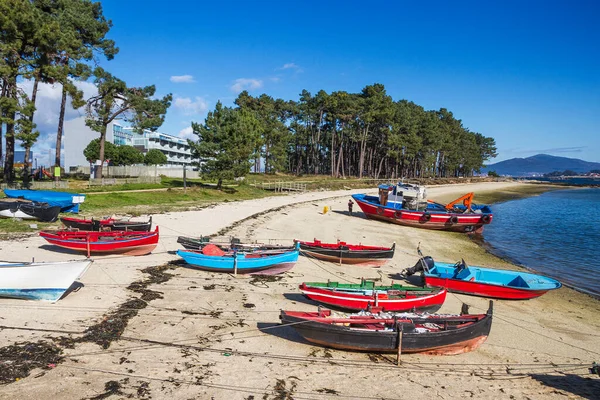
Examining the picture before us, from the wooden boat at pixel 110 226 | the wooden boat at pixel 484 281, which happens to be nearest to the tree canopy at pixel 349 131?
the wooden boat at pixel 110 226

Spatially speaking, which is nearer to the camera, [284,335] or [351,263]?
[284,335]

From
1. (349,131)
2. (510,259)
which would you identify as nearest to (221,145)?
(510,259)

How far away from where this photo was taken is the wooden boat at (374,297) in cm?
1284

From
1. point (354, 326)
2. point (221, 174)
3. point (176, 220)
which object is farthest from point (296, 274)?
point (221, 174)

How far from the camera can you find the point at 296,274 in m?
18.0

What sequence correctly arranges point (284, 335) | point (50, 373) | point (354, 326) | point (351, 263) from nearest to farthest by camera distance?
point (50, 373), point (354, 326), point (284, 335), point (351, 263)

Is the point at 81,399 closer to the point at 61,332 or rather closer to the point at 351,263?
the point at 61,332

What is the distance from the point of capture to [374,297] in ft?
42.0

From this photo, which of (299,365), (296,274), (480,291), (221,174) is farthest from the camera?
(221,174)

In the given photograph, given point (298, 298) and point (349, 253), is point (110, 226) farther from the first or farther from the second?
point (349, 253)

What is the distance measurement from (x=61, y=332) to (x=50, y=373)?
7.26 ft

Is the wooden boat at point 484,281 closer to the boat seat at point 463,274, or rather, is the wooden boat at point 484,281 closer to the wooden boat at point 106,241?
the boat seat at point 463,274

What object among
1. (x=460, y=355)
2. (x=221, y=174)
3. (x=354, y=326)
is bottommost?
(x=460, y=355)

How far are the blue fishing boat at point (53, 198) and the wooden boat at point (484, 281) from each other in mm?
24262
